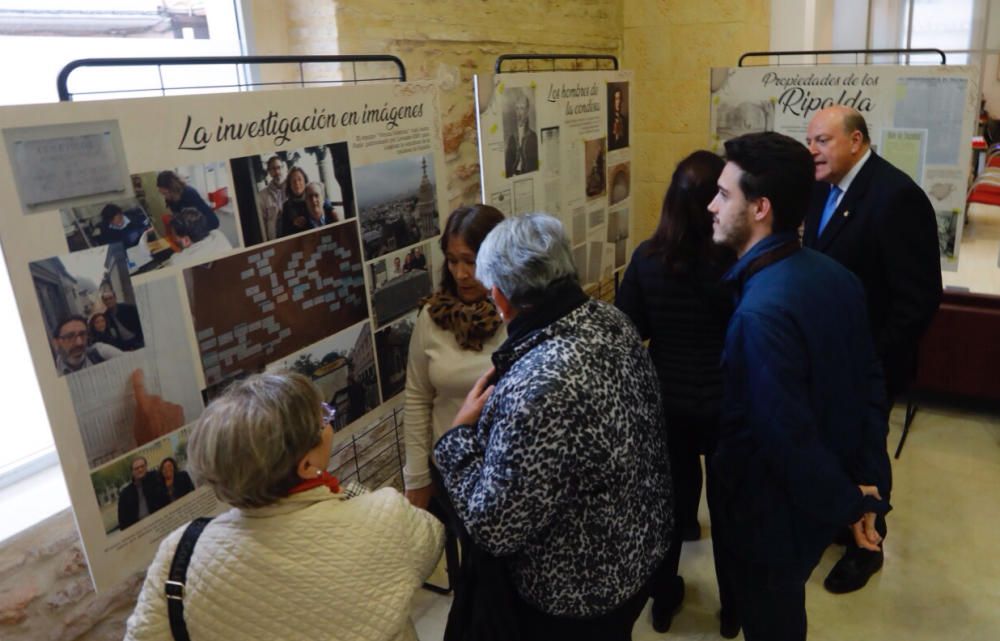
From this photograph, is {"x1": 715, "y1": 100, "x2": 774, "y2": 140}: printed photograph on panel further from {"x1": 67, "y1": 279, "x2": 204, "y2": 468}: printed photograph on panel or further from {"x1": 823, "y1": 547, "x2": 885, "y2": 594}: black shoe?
{"x1": 67, "y1": 279, "x2": 204, "y2": 468}: printed photograph on panel

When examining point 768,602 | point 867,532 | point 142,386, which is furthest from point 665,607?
point 142,386

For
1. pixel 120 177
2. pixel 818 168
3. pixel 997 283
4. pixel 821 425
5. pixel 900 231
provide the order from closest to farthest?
pixel 120 177 < pixel 821 425 < pixel 900 231 < pixel 818 168 < pixel 997 283

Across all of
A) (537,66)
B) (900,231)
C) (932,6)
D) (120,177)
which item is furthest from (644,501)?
(932,6)

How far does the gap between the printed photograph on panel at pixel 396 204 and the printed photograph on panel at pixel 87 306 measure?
0.72m

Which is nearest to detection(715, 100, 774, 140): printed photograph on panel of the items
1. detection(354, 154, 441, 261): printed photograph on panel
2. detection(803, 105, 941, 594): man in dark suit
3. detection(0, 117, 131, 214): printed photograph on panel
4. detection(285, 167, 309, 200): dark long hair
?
detection(803, 105, 941, 594): man in dark suit

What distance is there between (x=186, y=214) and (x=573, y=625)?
47.6 inches

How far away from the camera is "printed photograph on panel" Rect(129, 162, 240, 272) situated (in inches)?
59.9

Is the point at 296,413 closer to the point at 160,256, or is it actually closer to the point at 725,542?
the point at 160,256

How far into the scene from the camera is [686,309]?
217 cm

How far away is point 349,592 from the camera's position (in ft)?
4.08

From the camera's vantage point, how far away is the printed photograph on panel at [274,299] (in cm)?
167

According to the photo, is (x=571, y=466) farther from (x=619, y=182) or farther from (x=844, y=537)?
(x=619, y=182)

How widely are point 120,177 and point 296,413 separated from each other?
65 centimetres

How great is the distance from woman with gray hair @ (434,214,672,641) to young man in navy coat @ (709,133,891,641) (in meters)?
0.24
